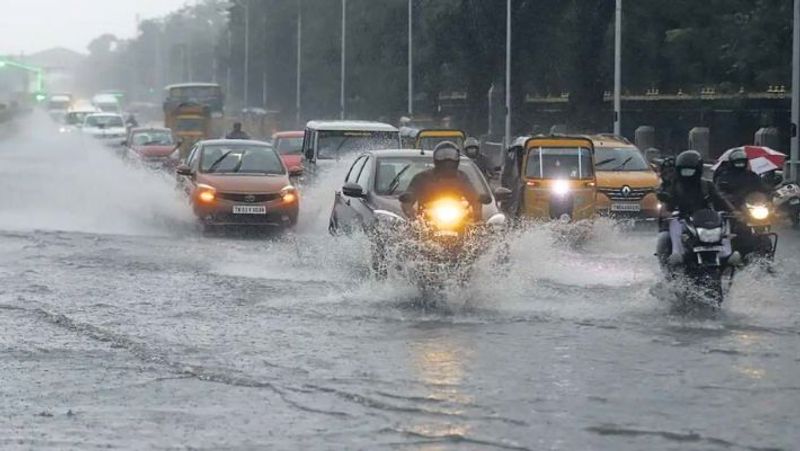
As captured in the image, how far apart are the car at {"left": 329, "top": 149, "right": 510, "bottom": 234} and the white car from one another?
4925 centimetres

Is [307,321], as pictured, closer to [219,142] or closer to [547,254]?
[547,254]

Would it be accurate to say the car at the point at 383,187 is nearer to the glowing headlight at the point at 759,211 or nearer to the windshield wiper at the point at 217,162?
the glowing headlight at the point at 759,211

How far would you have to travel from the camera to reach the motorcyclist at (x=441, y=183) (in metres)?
15.1

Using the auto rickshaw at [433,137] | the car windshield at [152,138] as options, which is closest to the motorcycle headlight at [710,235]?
the auto rickshaw at [433,137]

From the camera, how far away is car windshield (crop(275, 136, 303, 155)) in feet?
113

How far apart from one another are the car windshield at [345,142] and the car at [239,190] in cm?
260

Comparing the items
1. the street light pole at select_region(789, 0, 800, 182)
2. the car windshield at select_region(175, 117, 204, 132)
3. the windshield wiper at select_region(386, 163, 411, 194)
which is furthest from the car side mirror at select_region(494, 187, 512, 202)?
the car windshield at select_region(175, 117, 204, 132)

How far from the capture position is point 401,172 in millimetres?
18156

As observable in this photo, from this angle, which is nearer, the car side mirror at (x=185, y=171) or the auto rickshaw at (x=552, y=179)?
the auto rickshaw at (x=552, y=179)

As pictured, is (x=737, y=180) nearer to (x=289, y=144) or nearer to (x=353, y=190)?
(x=353, y=190)

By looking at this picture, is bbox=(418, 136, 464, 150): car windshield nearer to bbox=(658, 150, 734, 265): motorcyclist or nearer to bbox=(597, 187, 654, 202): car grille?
bbox=(597, 187, 654, 202): car grille

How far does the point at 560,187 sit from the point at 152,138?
25.3 metres

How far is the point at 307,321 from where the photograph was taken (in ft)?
44.9

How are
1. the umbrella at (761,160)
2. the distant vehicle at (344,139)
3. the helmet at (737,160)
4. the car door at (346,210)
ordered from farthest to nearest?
the distant vehicle at (344,139) < the umbrella at (761,160) < the car door at (346,210) < the helmet at (737,160)
